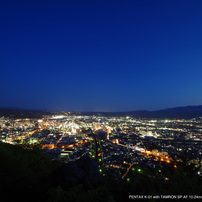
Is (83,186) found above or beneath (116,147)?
above

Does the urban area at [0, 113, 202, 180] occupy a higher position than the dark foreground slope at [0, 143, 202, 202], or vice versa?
the dark foreground slope at [0, 143, 202, 202]

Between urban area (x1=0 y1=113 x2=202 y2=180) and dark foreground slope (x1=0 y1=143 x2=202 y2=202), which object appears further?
urban area (x1=0 y1=113 x2=202 y2=180)

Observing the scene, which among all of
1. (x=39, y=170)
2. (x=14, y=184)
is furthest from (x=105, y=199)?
(x=39, y=170)

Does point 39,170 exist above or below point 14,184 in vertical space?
below

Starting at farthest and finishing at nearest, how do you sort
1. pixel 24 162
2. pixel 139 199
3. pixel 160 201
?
pixel 24 162 → pixel 139 199 → pixel 160 201

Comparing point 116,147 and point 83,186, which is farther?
point 116,147

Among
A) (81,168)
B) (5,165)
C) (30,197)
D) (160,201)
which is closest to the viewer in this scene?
(160,201)

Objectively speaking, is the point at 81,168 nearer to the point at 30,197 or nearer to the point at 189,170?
the point at 30,197

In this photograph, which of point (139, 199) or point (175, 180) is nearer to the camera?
point (139, 199)

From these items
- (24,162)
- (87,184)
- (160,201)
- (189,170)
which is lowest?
(189,170)

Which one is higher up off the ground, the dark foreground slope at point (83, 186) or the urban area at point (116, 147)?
the dark foreground slope at point (83, 186)

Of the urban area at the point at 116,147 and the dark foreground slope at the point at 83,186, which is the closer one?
the dark foreground slope at the point at 83,186
